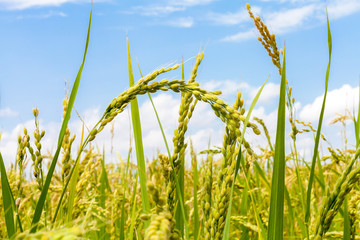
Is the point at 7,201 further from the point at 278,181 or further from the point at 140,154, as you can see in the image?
the point at 278,181

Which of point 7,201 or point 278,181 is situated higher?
point 278,181

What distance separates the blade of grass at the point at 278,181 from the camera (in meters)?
1.22

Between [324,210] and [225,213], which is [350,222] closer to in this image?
[324,210]

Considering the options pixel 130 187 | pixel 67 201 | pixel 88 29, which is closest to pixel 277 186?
pixel 88 29

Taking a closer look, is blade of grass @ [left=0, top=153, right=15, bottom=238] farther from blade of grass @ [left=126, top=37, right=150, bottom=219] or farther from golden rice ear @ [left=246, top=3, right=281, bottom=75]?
golden rice ear @ [left=246, top=3, right=281, bottom=75]

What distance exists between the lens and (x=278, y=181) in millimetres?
A: 1238

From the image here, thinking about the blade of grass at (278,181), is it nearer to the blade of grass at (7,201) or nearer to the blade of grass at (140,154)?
the blade of grass at (140,154)

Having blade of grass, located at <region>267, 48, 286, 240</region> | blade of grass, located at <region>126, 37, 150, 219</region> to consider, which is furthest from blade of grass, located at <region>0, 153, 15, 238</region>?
blade of grass, located at <region>267, 48, 286, 240</region>

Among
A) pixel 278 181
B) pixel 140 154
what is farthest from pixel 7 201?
pixel 278 181

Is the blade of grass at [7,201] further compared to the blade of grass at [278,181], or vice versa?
the blade of grass at [7,201]

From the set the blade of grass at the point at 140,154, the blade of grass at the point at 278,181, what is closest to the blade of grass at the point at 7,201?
the blade of grass at the point at 140,154

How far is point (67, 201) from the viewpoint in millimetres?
1888

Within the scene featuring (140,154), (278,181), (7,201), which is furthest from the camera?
(140,154)

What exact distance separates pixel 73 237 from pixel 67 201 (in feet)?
4.23
